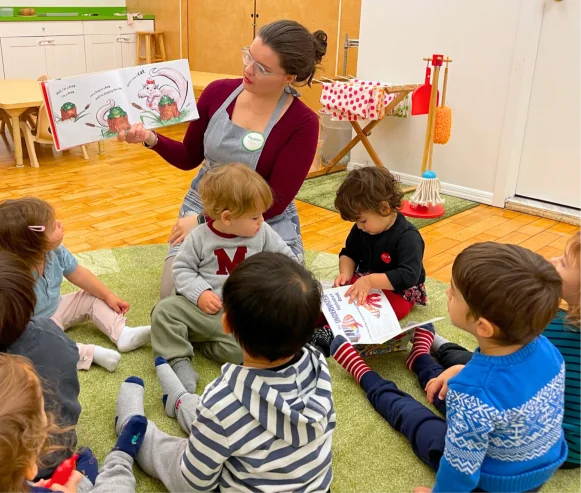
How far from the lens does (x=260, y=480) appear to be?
3.45 ft

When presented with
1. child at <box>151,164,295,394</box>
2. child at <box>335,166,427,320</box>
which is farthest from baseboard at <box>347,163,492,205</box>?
child at <box>151,164,295,394</box>

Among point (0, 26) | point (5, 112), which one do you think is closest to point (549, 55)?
point (5, 112)

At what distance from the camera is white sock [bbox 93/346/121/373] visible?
1.72 metres

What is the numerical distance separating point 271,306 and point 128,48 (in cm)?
581

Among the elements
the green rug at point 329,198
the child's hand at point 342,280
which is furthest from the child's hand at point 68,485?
the green rug at point 329,198

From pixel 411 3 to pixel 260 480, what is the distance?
3083mm

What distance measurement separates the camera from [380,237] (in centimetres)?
192

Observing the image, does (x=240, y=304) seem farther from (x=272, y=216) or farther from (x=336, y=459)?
(x=272, y=216)

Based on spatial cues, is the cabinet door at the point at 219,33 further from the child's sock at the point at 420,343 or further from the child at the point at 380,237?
the child's sock at the point at 420,343

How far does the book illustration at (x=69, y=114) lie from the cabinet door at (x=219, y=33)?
366 centimetres

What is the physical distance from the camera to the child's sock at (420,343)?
1754 mm

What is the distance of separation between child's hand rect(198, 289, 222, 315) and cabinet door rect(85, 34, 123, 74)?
478cm

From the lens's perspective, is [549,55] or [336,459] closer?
[336,459]

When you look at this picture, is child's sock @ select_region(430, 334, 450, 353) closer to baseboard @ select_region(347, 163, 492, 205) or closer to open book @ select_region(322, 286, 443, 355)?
open book @ select_region(322, 286, 443, 355)
